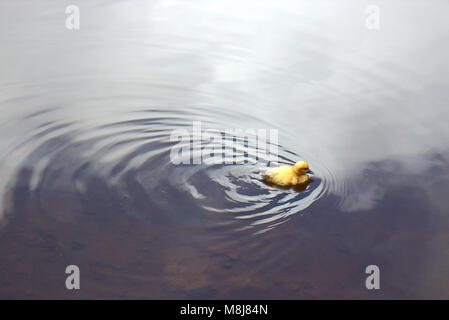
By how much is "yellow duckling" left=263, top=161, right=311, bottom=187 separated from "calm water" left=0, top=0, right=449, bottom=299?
0.11 meters

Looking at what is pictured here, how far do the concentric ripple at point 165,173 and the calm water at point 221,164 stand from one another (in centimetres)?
2

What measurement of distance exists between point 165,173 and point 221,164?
56cm

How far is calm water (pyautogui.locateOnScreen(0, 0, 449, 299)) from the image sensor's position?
3.64 metres

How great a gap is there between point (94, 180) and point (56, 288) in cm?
133

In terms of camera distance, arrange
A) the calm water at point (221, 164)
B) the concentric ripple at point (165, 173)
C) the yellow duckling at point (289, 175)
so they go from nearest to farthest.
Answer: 1. the calm water at point (221, 164)
2. the concentric ripple at point (165, 173)
3. the yellow duckling at point (289, 175)

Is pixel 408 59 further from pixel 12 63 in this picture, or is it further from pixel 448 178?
pixel 12 63

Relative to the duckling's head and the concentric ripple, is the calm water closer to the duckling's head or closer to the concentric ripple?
the concentric ripple

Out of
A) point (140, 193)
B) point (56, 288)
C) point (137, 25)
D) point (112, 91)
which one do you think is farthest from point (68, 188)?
point (137, 25)

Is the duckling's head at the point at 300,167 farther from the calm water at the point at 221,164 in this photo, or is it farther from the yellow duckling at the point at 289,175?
the calm water at the point at 221,164

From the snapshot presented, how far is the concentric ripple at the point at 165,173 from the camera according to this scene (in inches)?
165

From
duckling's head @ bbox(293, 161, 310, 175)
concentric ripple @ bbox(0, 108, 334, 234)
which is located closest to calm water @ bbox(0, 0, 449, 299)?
concentric ripple @ bbox(0, 108, 334, 234)

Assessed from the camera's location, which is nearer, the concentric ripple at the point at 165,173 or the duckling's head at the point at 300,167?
the concentric ripple at the point at 165,173

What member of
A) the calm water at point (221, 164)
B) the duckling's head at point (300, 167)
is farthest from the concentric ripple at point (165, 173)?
the duckling's head at point (300, 167)

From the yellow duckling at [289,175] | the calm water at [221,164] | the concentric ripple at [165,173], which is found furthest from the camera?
the yellow duckling at [289,175]
